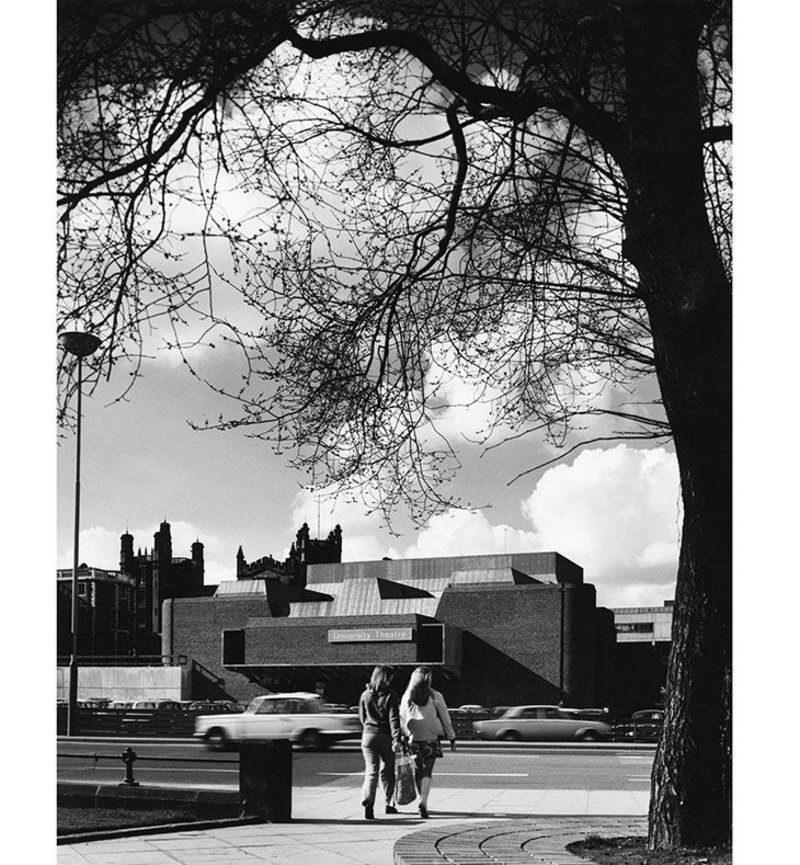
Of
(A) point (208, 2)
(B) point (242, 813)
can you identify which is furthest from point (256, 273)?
(B) point (242, 813)

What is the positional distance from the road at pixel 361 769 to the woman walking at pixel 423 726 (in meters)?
2.83

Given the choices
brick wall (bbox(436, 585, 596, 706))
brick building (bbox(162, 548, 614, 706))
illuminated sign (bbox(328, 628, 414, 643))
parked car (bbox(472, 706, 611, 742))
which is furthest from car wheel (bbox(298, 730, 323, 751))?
brick wall (bbox(436, 585, 596, 706))

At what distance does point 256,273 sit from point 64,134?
143 cm

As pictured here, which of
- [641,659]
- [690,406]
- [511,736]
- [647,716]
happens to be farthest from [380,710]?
[641,659]

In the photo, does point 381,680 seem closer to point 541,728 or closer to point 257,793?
point 257,793

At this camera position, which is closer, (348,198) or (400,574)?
(348,198)

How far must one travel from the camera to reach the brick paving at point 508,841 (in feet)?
18.5

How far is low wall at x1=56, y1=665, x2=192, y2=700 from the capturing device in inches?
1752

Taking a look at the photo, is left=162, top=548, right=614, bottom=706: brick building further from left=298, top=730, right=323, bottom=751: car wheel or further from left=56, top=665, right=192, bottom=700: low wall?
left=298, top=730, right=323, bottom=751: car wheel

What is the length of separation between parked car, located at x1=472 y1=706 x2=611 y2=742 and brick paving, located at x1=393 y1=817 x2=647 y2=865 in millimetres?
24591

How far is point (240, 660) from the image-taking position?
48500mm

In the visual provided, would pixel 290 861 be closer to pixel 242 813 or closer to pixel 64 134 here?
pixel 242 813

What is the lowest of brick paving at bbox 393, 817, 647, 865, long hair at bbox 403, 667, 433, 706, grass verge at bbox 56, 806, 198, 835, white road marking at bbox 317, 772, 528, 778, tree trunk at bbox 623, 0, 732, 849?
white road marking at bbox 317, 772, 528, 778
